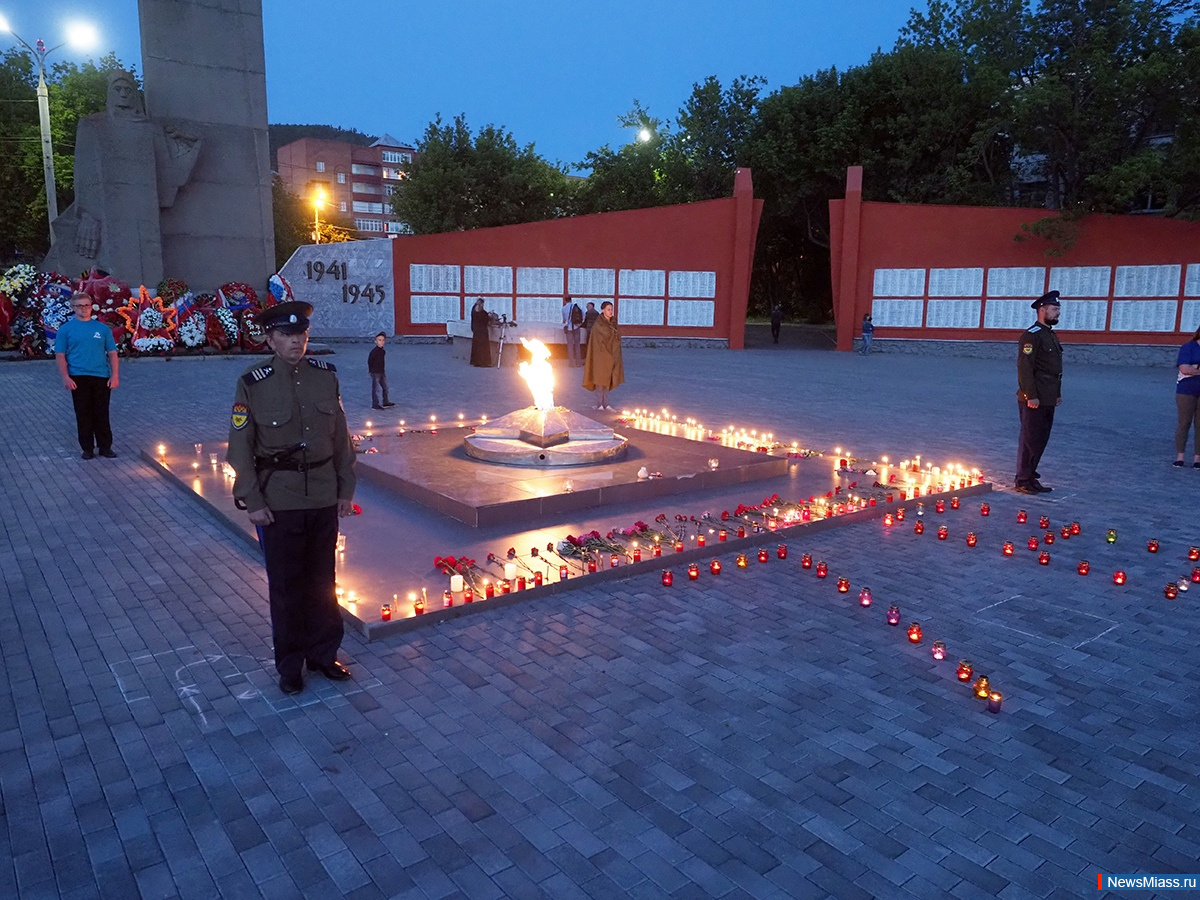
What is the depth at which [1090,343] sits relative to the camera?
22.3 meters

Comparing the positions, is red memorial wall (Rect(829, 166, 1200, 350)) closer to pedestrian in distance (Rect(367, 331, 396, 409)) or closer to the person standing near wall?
the person standing near wall

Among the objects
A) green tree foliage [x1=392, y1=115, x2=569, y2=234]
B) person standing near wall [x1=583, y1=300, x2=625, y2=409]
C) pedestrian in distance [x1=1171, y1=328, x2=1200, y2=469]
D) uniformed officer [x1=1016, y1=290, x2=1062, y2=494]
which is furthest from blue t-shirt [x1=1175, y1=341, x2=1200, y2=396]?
→ green tree foliage [x1=392, y1=115, x2=569, y2=234]

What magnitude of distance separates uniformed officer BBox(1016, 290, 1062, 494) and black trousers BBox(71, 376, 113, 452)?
9159 millimetres

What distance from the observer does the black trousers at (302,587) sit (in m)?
3.84

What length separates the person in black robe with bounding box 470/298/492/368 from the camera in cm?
1966

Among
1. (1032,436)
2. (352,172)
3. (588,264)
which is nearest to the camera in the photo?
(1032,436)

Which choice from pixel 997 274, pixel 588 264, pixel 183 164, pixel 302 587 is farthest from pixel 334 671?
pixel 997 274

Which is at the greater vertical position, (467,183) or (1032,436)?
(467,183)

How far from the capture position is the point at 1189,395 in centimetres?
908

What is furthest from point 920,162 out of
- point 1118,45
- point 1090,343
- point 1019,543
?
point 1019,543

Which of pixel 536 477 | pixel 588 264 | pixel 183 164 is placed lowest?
pixel 536 477

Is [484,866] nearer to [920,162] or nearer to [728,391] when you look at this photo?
[728,391]

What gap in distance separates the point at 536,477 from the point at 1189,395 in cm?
718

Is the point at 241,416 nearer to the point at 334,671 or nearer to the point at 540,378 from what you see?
the point at 334,671
